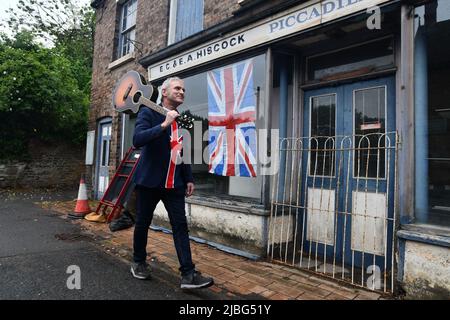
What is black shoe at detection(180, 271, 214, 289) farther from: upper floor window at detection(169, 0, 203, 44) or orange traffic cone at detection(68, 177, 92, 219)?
upper floor window at detection(169, 0, 203, 44)

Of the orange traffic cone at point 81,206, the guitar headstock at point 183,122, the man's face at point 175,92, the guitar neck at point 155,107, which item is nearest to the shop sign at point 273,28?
the guitar headstock at point 183,122

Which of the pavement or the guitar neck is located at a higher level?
the guitar neck

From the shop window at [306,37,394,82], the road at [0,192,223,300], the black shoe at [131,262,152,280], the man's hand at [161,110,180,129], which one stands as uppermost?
the shop window at [306,37,394,82]

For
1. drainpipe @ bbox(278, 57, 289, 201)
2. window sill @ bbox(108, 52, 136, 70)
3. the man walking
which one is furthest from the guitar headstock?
window sill @ bbox(108, 52, 136, 70)

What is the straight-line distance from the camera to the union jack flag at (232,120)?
15.2 ft

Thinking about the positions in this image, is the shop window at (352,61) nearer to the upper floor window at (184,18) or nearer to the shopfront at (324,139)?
the shopfront at (324,139)

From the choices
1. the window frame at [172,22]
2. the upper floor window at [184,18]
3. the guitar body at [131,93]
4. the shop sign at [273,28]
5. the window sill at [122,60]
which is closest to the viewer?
the shop sign at [273,28]

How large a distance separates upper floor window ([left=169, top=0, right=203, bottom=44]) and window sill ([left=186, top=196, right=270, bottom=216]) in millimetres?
3560

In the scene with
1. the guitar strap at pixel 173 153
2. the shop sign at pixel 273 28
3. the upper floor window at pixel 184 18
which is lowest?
the guitar strap at pixel 173 153

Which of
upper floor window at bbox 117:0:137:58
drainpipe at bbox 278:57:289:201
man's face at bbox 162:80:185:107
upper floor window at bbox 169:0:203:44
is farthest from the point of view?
upper floor window at bbox 117:0:137:58

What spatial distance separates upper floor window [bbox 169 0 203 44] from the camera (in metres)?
6.59

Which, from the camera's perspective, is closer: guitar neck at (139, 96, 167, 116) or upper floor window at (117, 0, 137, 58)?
guitar neck at (139, 96, 167, 116)
